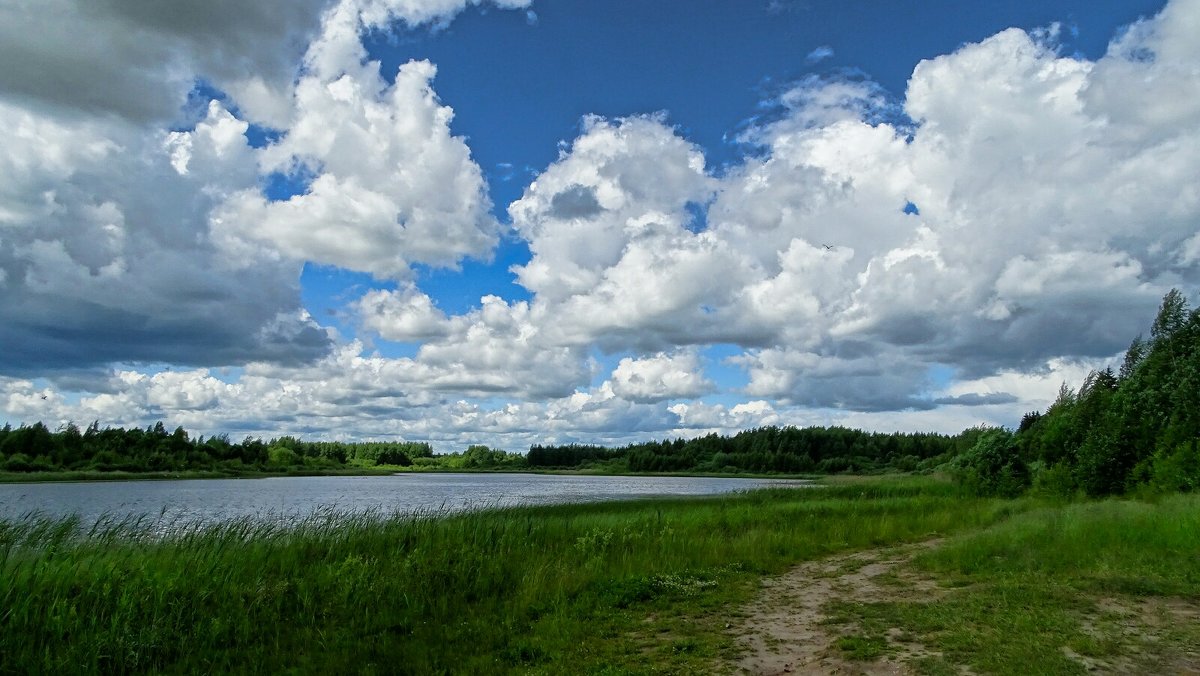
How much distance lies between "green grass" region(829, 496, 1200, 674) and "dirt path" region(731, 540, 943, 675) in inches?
18.1

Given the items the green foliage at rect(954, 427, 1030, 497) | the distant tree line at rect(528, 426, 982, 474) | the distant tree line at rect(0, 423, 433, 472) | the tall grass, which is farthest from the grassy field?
the distant tree line at rect(528, 426, 982, 474)

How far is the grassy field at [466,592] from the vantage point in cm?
874

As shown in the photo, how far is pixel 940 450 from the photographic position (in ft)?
476

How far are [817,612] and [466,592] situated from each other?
5922 millimetres

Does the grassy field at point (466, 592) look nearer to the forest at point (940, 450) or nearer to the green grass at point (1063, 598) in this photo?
the green grass at point (1063, 598)

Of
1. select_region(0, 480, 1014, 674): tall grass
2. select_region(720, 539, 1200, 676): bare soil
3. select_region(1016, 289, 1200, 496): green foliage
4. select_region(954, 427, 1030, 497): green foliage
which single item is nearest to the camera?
select_region(720, 539, 1200, 676): bare soil

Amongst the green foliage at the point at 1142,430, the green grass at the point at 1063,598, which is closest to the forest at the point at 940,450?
the green foliage at the point at 1142,430

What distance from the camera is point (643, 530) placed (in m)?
20.2

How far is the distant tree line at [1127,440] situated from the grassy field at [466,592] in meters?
10.5

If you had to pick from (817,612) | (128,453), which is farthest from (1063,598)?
(128,453)

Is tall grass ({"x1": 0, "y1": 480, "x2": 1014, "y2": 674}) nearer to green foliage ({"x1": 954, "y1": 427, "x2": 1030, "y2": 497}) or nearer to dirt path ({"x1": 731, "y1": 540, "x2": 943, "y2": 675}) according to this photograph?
dirt path ({"x1": 731, "y1": 540, "x2": 943, "y2": 675})

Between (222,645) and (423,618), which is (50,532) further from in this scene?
(423,618)

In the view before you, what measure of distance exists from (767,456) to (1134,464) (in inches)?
4610

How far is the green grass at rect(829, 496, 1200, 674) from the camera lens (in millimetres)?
7473
